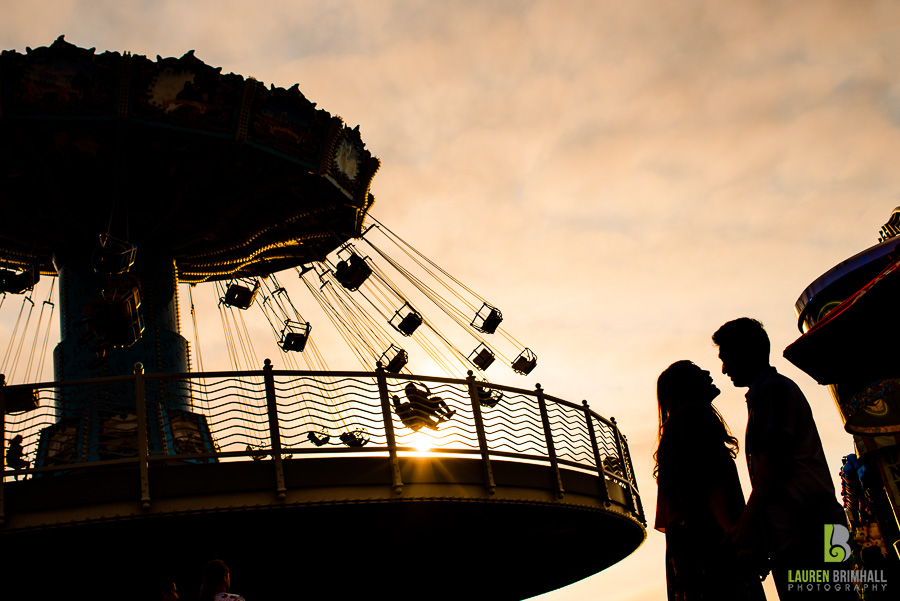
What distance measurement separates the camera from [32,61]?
13.9 meters

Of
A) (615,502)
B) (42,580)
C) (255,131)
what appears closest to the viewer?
(42,580)

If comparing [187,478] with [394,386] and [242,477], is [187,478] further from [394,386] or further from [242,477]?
[394,386]

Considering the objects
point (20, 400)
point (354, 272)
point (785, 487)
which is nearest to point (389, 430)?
point (20, 400)

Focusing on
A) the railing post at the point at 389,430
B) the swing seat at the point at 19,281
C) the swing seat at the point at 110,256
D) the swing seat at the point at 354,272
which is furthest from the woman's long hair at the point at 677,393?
the swing seat at the point at 19,281

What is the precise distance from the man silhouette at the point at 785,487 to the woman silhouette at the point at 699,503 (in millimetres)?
253

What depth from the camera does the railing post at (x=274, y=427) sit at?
10.1m

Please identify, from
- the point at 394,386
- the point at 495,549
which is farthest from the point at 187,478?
the point at 495,549

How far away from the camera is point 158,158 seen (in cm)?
1559

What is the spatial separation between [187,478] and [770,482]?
25.6 ft

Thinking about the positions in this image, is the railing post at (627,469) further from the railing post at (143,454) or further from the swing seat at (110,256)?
the swing seat at (110,256)
